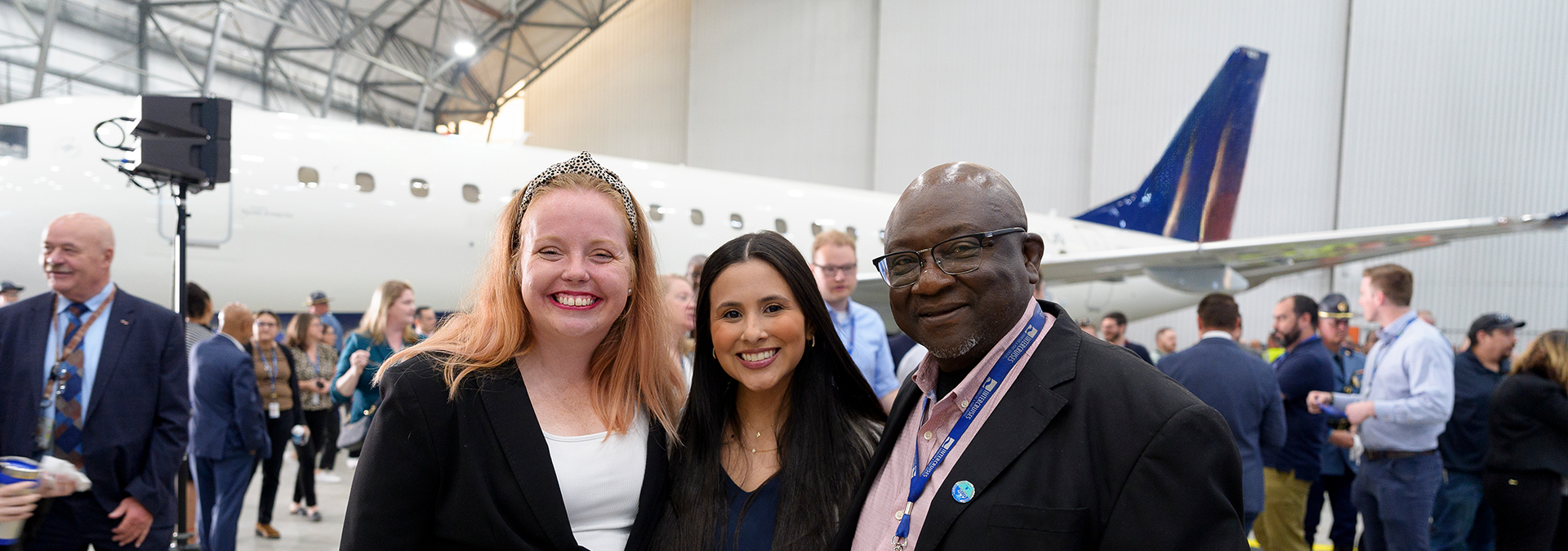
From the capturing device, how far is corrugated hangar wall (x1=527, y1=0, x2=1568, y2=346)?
1423 centimetres

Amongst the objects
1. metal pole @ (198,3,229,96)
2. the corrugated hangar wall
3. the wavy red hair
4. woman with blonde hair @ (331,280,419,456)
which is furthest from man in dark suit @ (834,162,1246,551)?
metal pole @ (198,3,229,96)

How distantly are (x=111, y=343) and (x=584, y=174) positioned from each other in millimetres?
2390

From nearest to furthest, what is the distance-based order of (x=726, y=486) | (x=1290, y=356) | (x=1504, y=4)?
1. (x=726, y=486)
2. (x=1290, y=356)
3. (x=1504, y=4)

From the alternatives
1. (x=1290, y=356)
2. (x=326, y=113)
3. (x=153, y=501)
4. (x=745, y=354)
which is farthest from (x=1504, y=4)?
(x=326, y=113)

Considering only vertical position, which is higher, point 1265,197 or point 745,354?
point 1265,197

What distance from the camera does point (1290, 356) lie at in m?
5.16

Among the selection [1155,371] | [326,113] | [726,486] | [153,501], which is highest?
[326,113]

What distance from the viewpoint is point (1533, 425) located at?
4.29m

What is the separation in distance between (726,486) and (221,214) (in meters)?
7.02

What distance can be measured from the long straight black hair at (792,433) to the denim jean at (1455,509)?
15.1 ft

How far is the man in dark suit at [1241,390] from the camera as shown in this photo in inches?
168

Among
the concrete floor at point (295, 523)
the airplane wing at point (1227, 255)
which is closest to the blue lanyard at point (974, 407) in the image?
the concrete floor at point (295, 523)

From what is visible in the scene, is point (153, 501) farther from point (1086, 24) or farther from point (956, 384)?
point (1086, 24)

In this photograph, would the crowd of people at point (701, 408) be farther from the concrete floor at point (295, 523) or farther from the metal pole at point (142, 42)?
the metal pole at point (142, 42)
